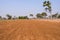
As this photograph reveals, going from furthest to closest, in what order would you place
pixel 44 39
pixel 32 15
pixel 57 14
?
pixel 32 15
pixel 57 14
pixel 44 39

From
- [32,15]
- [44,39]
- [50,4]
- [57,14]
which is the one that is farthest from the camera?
[32,15]

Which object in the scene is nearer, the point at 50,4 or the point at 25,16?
the point at 50,4

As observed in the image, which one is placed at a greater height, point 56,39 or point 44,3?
point 44,3

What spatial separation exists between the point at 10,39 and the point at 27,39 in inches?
43.0

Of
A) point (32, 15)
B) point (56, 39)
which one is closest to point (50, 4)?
point (32, 15)

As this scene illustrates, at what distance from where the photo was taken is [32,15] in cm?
10288

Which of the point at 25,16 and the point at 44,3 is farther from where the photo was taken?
the point at 25,16

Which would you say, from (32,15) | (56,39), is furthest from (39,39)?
(32,15)

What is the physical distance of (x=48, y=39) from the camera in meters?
9.65

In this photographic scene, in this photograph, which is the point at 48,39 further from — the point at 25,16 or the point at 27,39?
the point at 25,16

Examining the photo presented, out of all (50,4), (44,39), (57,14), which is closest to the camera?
(44,39)

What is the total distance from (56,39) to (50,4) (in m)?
53.4

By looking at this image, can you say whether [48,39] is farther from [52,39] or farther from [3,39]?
[3,39]

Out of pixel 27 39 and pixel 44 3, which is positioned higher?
pixel 44 3
